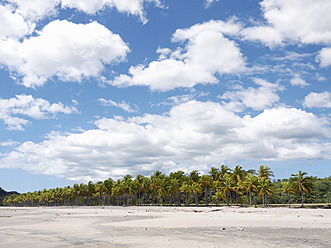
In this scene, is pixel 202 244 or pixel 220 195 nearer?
pixel 202 244

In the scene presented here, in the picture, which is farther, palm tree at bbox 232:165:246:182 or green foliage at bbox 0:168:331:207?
palm tree at bbox 232:165:246:182

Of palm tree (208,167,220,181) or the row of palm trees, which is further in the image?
palm tree (208,167,220,181)

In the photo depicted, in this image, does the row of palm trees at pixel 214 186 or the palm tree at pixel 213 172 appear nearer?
the row of palm trees at pixel 214 186

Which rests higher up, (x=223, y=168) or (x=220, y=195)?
(x=223, y=168)

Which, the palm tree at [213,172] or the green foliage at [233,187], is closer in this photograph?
the green foliage at [233,187]

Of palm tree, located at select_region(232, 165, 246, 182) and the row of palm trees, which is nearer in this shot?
the row of palm trees

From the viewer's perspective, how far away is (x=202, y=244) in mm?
14219

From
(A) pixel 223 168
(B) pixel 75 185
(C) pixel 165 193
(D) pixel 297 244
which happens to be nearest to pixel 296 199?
(A) pixel 223 168

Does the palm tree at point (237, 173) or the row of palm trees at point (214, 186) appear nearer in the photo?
the row of palm trees at point (214, 186)

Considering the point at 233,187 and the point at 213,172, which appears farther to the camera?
the point at 213,172

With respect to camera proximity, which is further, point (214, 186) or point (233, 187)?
point (214, 186)

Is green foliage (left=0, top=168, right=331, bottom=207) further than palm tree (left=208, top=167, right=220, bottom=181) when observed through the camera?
No

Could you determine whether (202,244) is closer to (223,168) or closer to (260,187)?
(260,187)

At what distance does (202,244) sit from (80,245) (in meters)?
6.52
